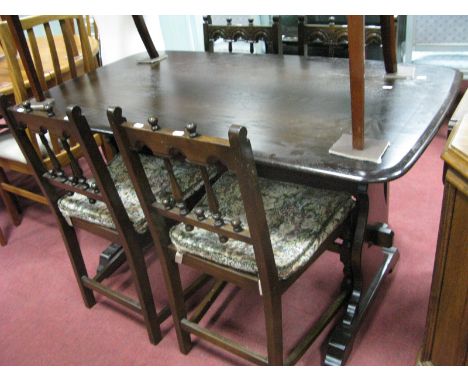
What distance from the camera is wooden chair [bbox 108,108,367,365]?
36.8 inches

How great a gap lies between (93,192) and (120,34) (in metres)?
2.23

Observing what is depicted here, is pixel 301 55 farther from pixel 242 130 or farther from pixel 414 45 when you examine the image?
pixel 414 45

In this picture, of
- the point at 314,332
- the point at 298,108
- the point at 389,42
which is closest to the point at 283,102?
the point at 298,108

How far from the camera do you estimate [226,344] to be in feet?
4.31

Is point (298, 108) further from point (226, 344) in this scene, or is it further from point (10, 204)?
point (10, 204)

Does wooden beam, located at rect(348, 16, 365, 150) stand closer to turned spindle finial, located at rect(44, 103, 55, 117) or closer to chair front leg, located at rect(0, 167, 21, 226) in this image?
turned spindle finial, located at rect(44, 103, 55, 117)

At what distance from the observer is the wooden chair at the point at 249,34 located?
1.91m

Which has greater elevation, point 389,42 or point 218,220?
point 389,42

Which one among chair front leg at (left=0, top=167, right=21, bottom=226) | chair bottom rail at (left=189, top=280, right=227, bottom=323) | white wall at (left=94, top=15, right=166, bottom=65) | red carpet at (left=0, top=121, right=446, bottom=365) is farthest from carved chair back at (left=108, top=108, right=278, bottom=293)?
white wall at (left=94, top=15, right=166, bottom=65)

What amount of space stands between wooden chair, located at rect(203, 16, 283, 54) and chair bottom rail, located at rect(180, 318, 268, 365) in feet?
4.06

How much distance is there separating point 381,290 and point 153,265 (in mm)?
970

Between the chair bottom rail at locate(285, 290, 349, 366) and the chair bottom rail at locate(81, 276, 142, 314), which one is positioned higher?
the chair bottom rail at locate(81, 276, 142, 314)

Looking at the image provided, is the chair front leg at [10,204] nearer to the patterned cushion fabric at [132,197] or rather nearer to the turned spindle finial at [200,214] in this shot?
the patterned cushion fabric at [132,197]

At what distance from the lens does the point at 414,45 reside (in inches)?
127
